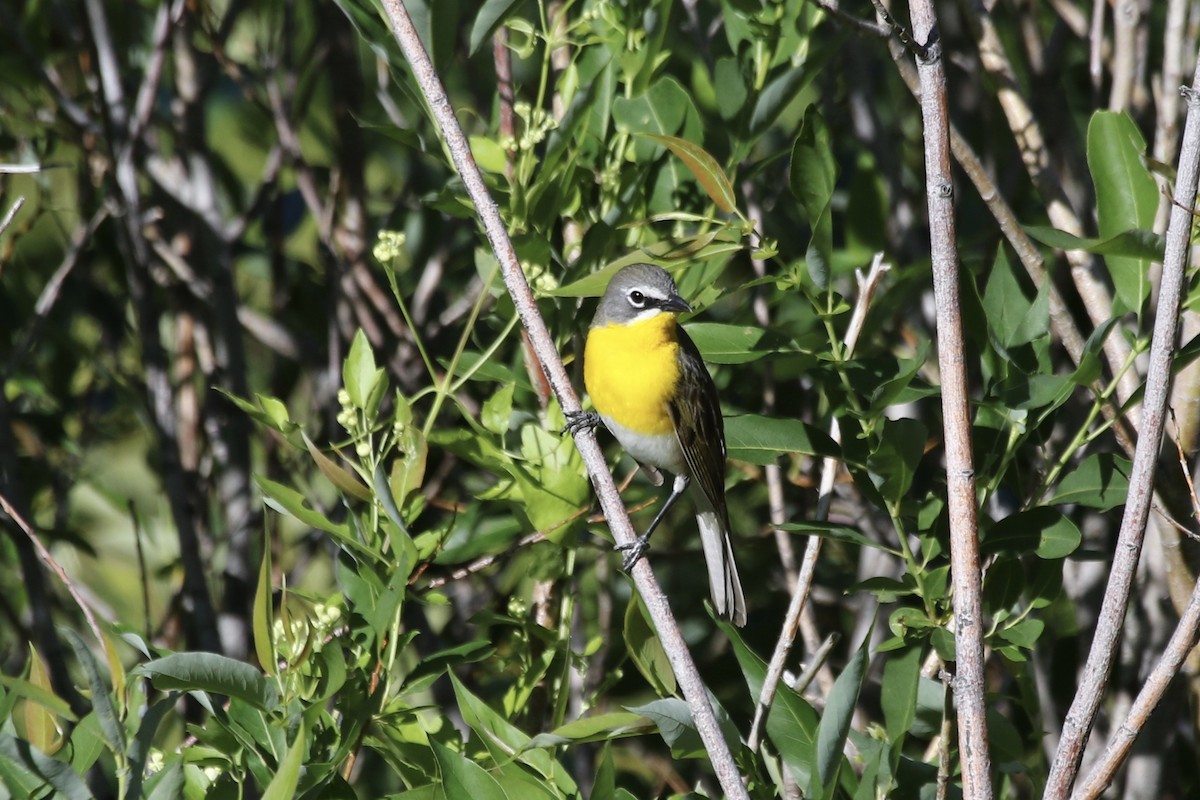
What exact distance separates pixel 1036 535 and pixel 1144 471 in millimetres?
528

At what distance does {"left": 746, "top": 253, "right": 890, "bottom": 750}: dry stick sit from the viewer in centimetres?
243

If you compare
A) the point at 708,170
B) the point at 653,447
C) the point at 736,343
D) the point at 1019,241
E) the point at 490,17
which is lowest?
the point at 653,447

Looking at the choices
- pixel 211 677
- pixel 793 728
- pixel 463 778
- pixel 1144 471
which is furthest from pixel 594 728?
pixel 1144 471

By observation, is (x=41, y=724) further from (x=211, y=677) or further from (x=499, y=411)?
(x=499, y=411)

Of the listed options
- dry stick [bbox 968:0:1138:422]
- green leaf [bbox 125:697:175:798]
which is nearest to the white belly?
dry stick [bbox 968:0:1138:422]

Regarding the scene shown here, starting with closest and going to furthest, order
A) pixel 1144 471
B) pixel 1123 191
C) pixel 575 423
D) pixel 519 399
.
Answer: pixel 1144 471
pixel 1123 191
pixel 575 423
pixel 519 399

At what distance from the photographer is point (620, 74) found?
320 cm

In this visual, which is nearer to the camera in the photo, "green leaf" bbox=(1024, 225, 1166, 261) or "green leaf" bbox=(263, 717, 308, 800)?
"green leaf" bbox=(263, 717, 308, 800)

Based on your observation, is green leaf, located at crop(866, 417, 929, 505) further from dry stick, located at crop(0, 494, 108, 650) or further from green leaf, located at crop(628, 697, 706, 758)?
dry stick, located at crop(0, 494, 108, 650)

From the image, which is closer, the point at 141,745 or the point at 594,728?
the point at 141,745

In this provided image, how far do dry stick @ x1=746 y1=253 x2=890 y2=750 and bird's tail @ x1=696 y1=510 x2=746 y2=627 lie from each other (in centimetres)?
92

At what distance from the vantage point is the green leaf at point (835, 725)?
2.18m

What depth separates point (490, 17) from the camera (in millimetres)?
2586

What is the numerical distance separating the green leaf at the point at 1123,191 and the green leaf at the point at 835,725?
0.91m
